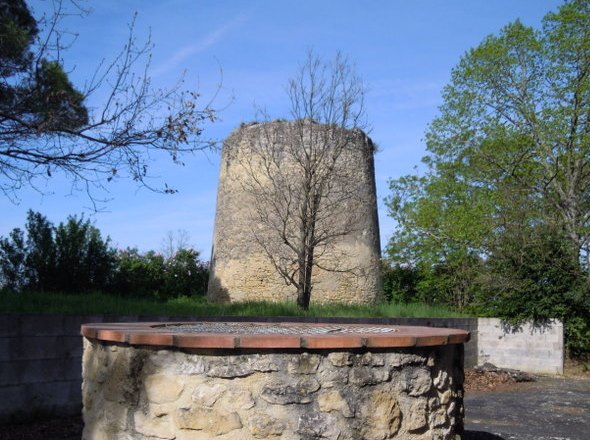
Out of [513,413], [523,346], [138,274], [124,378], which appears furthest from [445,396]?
[138,274]

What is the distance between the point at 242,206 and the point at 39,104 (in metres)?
10.7

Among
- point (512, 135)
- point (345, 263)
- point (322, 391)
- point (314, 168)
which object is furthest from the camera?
point (512, 135)

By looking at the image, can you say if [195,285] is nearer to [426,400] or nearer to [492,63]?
[492,63]

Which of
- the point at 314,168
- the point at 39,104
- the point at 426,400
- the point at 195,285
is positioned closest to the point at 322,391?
the point at 426,400

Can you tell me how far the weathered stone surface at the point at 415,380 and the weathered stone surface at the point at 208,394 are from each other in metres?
1.10

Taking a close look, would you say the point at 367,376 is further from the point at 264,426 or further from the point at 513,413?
the point at 513,413

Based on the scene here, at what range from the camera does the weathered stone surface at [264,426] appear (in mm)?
3758

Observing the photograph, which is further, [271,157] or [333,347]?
[271,157]

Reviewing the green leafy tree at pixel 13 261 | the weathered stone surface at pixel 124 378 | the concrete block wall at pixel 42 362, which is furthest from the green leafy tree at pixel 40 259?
the weathered stone surface at pixel 124 378

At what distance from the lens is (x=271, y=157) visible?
16.5 m

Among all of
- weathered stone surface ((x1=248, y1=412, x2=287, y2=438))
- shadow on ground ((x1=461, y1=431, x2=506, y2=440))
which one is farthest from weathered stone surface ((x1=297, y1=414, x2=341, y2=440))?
shadow on ground ((x1=461, y1=431, x2=506, y2=440))

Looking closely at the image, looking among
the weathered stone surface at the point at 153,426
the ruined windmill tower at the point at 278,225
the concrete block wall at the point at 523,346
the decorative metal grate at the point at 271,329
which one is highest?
the ruined windmill tower at the point at 278,225

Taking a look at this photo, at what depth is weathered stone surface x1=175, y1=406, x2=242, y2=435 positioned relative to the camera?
3.77 meters

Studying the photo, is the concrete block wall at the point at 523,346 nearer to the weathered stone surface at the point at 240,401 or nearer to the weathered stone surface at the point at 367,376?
the weathered stone surface at the point at 367,376
